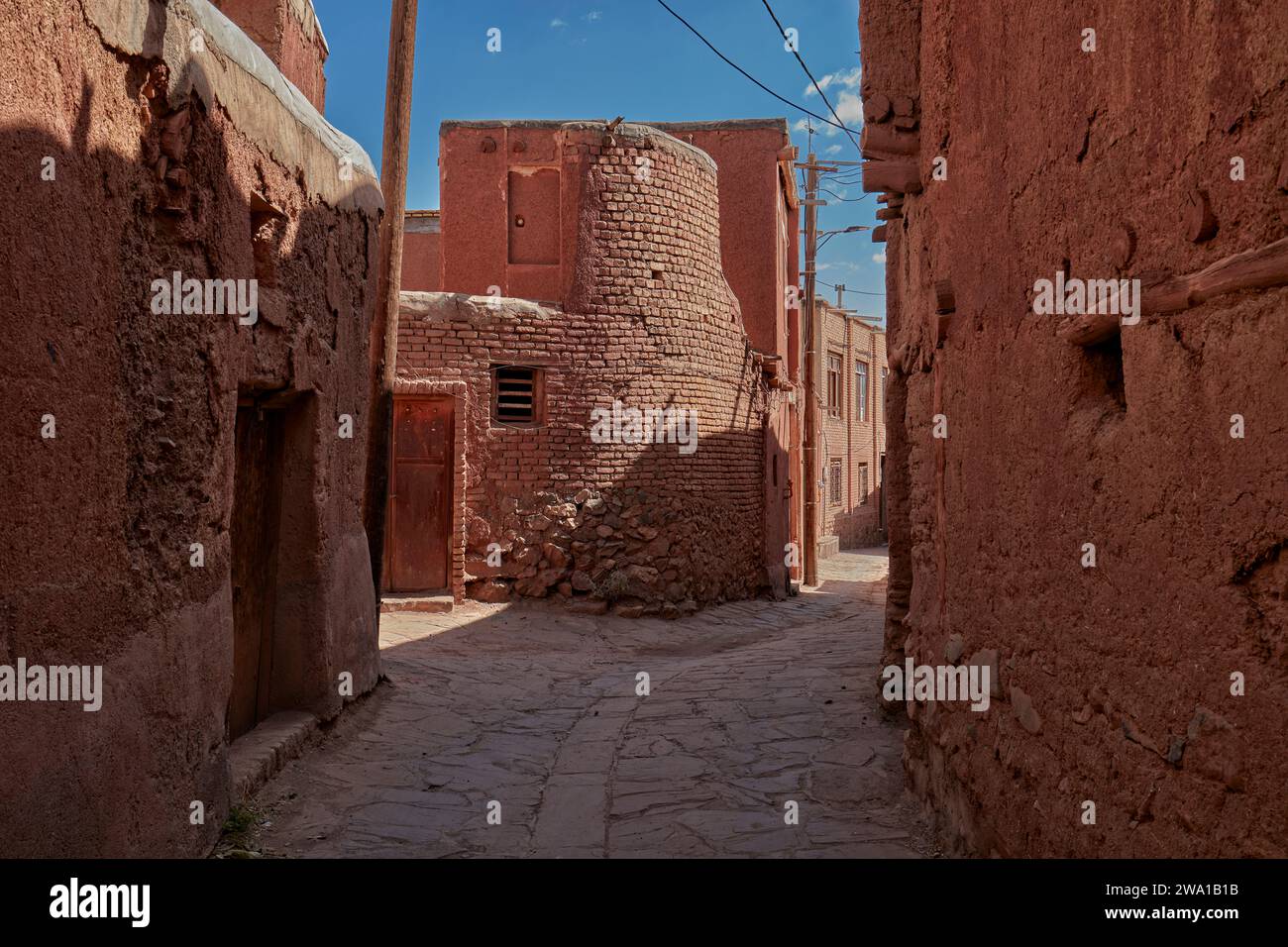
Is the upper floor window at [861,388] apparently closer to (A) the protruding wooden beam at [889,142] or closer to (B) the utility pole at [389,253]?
(B) the utility pole at [389,253]

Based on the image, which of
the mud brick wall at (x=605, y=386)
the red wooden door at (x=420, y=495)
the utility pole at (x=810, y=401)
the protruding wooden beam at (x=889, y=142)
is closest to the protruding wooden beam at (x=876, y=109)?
the protruding wooden beam at (x=889, y=142)

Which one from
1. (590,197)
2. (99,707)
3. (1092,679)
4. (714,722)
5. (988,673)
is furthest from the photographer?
(590,197)

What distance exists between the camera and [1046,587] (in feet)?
9.89

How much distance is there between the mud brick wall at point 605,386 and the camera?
11258 millimetres

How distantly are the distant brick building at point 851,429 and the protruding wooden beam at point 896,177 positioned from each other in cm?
2068

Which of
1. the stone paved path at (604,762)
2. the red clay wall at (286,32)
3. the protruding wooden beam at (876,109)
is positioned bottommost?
the stone paved path at (604,762)

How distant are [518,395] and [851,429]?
19.7m

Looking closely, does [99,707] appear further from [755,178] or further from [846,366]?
[846,366]

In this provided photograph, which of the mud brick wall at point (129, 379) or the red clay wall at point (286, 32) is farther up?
the red clay wall at point (286, 32)

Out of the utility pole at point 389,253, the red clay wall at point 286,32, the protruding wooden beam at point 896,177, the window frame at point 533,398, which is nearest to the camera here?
the protruding wooden beam at point 896,177

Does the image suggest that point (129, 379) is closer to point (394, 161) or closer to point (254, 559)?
point (254, 559)

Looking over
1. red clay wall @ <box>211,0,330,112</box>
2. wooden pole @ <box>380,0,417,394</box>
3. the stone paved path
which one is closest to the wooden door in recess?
the stone paved path

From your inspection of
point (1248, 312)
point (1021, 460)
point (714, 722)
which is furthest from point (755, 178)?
point (1248, 312)

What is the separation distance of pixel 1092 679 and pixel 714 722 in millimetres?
3590
